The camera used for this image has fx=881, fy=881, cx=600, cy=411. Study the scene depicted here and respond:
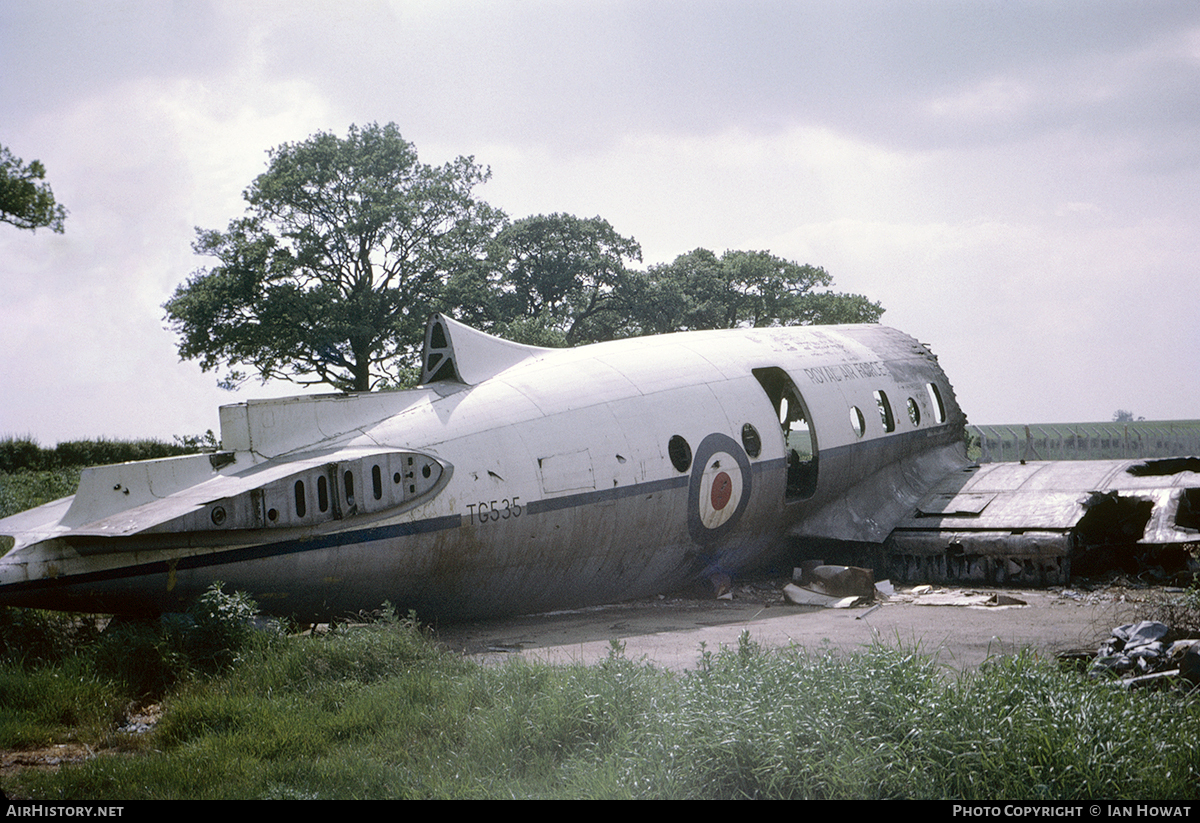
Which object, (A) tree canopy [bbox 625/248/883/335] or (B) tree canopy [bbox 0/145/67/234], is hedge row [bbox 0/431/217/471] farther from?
(A) tree canopy [bbox 625/248/883/335]

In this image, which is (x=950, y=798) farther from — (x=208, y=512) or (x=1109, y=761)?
(x=208, y=512)

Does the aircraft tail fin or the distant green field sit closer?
the aircraft tail fin

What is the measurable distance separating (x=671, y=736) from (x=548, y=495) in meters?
6.21

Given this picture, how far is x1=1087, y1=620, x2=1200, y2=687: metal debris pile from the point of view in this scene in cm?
714

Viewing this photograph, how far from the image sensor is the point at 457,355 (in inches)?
522

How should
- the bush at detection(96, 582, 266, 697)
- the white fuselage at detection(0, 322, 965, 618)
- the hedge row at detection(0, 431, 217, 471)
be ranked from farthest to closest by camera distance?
the hedge row at detection(0, 431, 217, 471), the white fuselage at detection(0, 322, 965, 618), the bush at detection(96, 582, 266, 697)

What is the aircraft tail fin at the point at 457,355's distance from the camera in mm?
Answer: 13242

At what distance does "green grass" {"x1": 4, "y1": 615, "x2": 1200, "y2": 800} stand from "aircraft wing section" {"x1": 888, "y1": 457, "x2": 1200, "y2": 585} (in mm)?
9027

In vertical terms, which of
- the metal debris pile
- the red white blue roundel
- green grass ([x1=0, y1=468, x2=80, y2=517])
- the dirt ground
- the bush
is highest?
green grass ([x1=0, y1=468, x2=80, y2=517])

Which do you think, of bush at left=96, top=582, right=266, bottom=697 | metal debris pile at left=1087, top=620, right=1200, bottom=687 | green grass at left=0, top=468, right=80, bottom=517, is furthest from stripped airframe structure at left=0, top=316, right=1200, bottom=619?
green grass at left=0, top=468, right=80, bottom=517

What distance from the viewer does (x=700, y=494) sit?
44.4 ft

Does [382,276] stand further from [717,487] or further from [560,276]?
[717,487]

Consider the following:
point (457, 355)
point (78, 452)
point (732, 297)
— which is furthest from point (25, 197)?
point (732, 297)

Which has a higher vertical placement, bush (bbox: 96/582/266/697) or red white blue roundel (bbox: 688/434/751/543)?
red white blue roundel (bbox: 688/434/751/543)
